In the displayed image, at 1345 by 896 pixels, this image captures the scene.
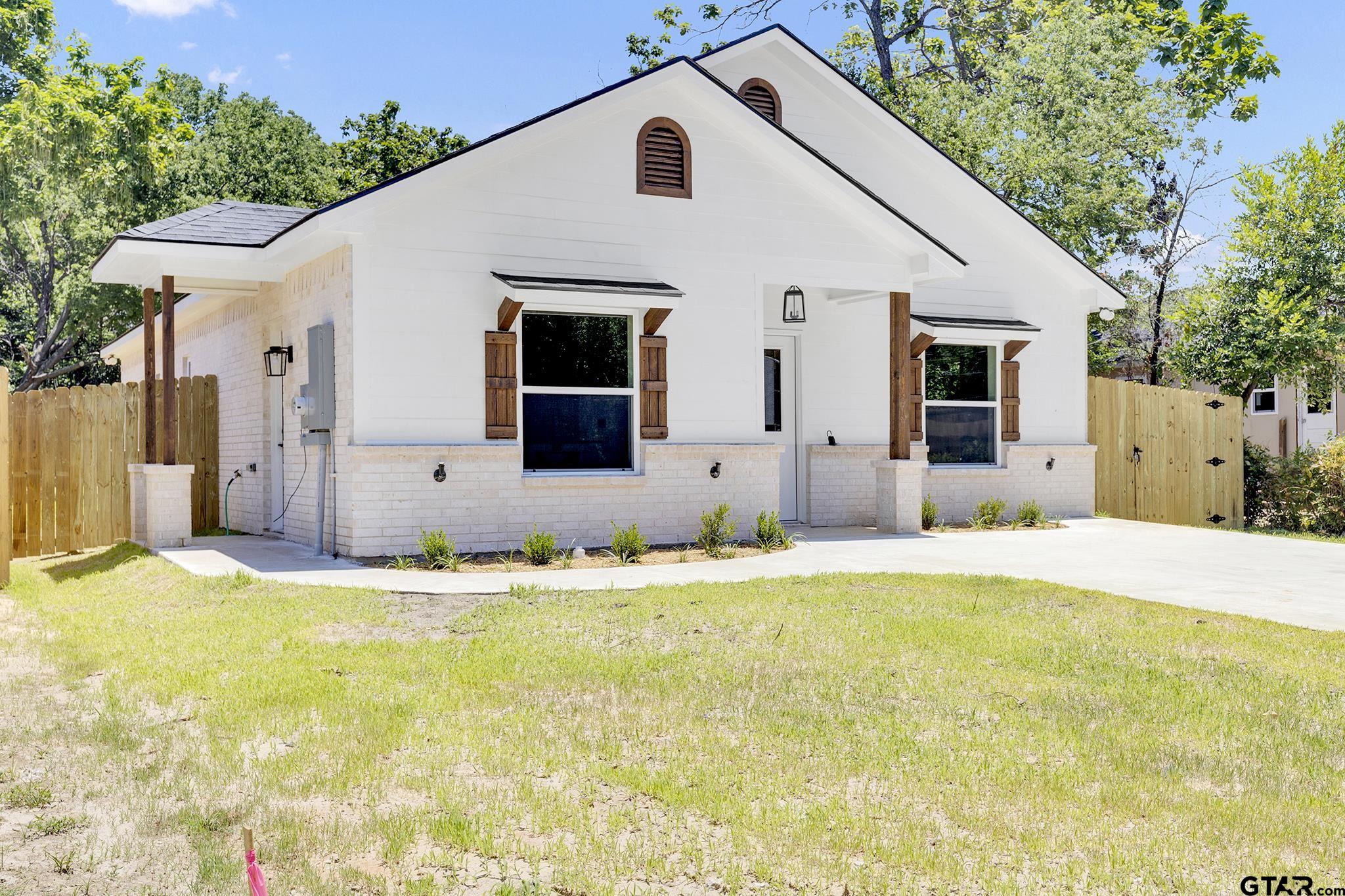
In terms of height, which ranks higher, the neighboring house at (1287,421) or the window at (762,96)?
the window at (762,96)

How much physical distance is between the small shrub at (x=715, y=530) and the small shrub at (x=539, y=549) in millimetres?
1776

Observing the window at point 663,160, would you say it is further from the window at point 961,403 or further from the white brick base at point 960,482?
the window at point 961,403

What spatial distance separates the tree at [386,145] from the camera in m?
33.9

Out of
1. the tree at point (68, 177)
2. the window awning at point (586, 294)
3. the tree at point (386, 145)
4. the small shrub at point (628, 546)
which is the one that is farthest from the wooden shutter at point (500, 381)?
the tree at point (386, 145)

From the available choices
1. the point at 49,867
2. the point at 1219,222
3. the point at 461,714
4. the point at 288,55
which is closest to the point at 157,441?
the point at 461,714

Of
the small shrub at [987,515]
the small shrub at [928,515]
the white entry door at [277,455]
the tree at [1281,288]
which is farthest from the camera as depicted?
the tree at [1281,288]

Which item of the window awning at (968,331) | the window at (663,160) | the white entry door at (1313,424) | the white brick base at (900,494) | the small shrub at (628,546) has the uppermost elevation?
the window at (663,160)

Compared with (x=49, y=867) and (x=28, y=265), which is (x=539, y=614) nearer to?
(x=49, y=867)

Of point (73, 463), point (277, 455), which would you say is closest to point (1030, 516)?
point (277, 455)

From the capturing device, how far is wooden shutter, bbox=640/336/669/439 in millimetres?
12781

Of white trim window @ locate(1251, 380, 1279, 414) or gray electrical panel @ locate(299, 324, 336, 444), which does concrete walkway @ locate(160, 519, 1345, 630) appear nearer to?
gray electrical panel @ locate(299, 324, 336, 444)

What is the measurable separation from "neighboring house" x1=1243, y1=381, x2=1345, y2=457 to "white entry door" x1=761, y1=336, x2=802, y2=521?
17.1 meters

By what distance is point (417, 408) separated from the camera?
11.8 m

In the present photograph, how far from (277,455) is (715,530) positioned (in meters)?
5.71
